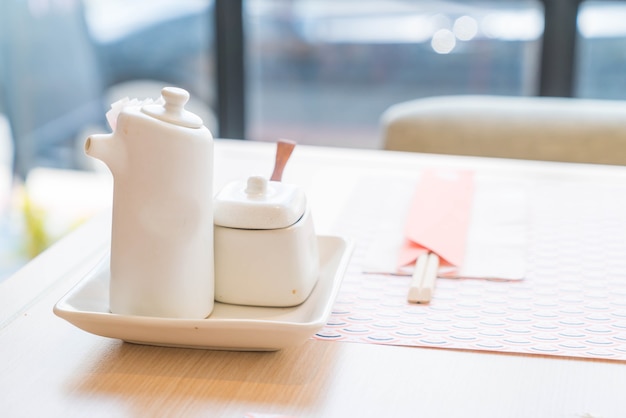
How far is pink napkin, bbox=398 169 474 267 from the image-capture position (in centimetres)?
99

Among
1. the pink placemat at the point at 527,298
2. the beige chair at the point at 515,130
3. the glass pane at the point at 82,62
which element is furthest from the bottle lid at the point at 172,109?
the glass pane at the point at 82,62

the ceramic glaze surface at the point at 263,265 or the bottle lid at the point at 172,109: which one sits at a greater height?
the bottle lid at the point at 172,109

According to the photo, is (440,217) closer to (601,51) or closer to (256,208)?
(256,208)

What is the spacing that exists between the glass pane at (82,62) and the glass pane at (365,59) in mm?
208

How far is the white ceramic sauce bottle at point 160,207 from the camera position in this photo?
2.35ft

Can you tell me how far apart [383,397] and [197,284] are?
0.20 metres

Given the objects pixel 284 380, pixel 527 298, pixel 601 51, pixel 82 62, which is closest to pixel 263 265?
pixel 284 380

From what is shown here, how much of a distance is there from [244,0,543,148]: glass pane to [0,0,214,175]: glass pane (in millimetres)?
208

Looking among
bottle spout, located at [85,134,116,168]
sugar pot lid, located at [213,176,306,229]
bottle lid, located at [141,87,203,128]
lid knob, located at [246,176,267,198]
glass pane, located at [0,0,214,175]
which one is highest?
bottle lid, located at [141,87,203,128]

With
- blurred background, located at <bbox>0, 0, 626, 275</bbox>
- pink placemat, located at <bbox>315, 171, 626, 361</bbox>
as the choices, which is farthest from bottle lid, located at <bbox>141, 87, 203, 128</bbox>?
blurred background, located at <bbox>0, 0, 626, 275</bbox>

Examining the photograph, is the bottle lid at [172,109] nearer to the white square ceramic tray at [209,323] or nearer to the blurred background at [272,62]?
the white square ceramic tray at [209,323]

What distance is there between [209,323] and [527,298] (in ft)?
1.17

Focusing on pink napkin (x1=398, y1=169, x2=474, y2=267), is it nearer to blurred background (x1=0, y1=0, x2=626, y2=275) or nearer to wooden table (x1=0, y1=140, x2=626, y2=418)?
wooden table (x1=0, y1=140, x2=626, y2=418)

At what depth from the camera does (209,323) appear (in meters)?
0.72
